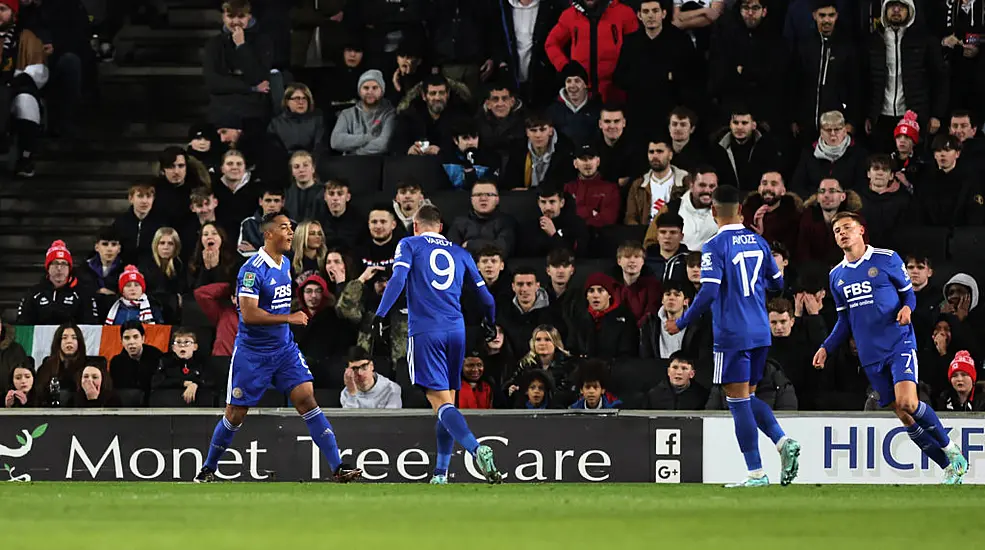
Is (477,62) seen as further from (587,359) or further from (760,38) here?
(587,359)

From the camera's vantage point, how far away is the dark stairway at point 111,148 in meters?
19.7

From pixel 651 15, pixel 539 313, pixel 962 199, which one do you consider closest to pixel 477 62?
pixel 651 15

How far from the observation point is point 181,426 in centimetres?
1460

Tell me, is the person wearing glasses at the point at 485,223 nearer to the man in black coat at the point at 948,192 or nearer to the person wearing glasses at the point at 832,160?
the person wearing glasses at the point at 832,160

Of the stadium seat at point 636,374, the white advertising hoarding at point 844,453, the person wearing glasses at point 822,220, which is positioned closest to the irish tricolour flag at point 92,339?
the stadium seat at point 636,374

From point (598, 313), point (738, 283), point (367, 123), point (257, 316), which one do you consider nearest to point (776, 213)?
point (598, 313)

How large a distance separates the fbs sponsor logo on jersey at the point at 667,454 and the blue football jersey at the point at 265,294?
3.33 meters

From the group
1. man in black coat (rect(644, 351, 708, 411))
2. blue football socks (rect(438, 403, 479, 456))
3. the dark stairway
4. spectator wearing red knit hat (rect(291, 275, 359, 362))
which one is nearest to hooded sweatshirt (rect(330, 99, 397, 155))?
spectator wearing red knit hat (rect(291, 275, 359, 362))

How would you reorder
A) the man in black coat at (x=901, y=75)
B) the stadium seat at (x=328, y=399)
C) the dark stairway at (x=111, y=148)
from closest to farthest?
the stadium seat at (x=328, y=399)
the man in black coat at (x=901, y=75)
the dark stairway at (x=111, y=148)

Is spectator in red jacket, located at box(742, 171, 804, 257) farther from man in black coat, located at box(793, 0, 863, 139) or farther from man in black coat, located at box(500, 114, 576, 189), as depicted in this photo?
man in black coat, located at box(500, 114, 576, 189)

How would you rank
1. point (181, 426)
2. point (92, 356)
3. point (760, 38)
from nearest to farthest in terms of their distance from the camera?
point (181, 426)
point (92, 356)
point (760, 38)

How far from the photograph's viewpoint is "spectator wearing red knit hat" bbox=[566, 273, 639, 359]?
15289mm

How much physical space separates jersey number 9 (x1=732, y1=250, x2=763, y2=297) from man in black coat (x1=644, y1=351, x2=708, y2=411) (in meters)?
2.73

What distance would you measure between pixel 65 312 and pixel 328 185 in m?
2.75
